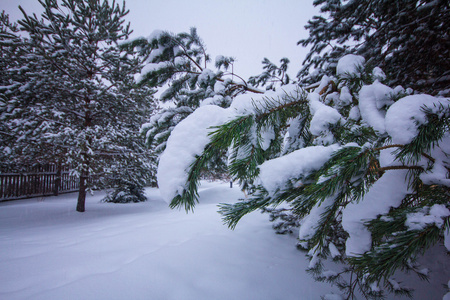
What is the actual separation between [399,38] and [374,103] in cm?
265

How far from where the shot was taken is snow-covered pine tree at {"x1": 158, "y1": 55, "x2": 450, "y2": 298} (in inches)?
21.9

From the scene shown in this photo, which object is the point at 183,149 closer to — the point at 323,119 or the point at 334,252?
the point at 323,119

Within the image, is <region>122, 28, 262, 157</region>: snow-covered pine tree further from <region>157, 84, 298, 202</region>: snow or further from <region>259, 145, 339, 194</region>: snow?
<region>259, 145, 339, 194</region>: snow

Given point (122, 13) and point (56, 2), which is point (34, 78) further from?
point (122, 13)

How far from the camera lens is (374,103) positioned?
2.74 feet

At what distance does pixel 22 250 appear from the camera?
2.79 meters

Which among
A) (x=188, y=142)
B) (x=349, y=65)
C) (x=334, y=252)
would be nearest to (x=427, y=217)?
(x=188, y=142)

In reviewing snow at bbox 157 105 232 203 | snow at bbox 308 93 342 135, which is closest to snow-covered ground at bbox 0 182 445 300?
snow at bbox 157 105 232 203

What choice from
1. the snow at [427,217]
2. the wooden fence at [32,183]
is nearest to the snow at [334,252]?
the snow at [427,217]

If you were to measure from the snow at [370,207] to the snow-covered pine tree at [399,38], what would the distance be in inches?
96.9

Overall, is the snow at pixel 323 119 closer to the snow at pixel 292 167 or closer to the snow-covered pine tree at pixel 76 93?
the snow at pixel 292 167

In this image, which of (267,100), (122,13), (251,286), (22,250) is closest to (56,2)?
(122,13)

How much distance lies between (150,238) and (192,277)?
133 centimetres

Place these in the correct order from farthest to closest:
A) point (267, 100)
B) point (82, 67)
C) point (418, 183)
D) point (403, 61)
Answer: point (82, 67) < point (403, 61) < point (267, 100) < point (418, 183)
